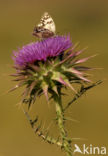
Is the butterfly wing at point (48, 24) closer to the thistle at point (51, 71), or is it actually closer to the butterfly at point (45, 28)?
the butterfly at point (45, 28)

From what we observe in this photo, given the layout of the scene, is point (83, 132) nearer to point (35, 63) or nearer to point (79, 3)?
point (35, 63)

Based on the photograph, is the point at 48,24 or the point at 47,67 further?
the point at 47,67

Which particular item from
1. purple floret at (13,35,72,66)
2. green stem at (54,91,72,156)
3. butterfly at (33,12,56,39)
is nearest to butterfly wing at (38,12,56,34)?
butterfly at (33,12,56,39)

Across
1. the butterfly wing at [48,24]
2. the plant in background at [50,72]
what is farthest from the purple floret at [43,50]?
the butterfly wing at [48,24]

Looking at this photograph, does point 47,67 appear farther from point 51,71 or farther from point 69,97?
point 69,97

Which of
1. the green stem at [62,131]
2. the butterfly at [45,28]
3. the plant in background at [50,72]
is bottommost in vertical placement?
the green stem at [62,131]

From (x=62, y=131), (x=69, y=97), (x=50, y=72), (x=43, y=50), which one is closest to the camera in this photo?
Answer: (x=62, y=131)

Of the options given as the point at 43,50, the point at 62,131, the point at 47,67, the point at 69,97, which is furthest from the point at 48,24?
the point at 69,97

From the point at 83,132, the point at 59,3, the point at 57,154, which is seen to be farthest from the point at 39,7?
the point at 57,154
